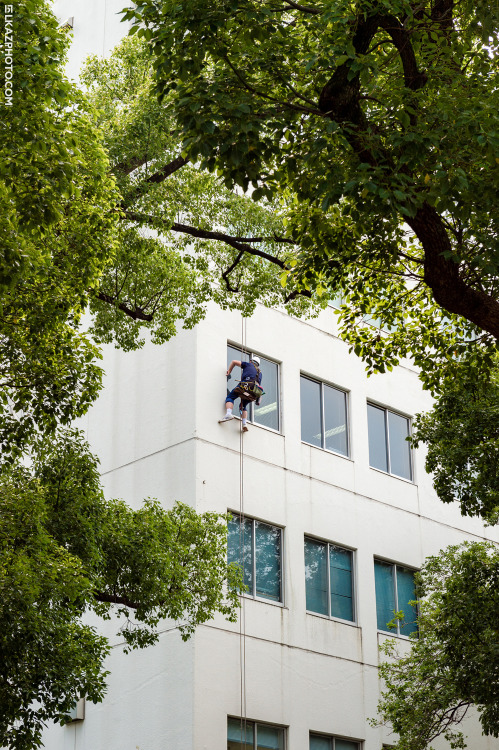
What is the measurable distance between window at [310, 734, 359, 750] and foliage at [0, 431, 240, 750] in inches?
219

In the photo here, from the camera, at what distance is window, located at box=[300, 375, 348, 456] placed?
76.9ft

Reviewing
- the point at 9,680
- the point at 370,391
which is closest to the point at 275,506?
the point at 370,391

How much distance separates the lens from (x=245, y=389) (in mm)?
20750

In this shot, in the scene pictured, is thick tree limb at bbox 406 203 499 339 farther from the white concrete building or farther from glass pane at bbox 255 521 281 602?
glass pane at bbox 255 521 281 602

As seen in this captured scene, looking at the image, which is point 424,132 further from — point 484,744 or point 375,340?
point 484,744

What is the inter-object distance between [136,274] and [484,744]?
1465cm

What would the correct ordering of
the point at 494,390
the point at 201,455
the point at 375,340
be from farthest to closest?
the point at 201,455 < the point at 494,390 < the point at 375,340

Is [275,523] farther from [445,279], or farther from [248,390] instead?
[445,279]

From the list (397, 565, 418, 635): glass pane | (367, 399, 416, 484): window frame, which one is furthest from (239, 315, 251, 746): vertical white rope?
(397, 565, 418, 635): glass pane

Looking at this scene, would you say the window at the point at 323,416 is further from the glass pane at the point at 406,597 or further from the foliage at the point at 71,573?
the foliage at the point at 71,573

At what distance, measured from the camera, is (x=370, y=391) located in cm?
2528

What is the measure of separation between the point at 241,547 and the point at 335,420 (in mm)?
4852

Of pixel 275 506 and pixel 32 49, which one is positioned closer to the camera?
pixel 32 49

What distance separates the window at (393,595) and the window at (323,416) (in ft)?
9.11
